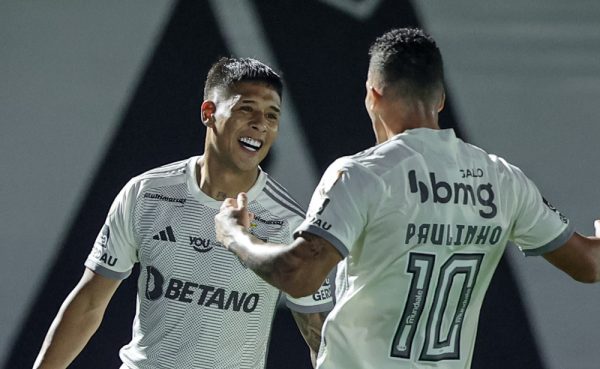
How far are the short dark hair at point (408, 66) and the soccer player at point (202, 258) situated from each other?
847 millimetres

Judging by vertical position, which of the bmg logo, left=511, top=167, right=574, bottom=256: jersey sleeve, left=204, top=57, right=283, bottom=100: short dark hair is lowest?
the bmg logo

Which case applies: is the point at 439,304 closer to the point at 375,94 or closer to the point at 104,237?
the point at 375,94

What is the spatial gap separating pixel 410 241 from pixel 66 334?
1.41m

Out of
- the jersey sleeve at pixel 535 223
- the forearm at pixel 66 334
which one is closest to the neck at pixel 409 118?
the jersey sleeve at pixel 535 223

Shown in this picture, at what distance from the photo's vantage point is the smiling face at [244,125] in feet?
11.4

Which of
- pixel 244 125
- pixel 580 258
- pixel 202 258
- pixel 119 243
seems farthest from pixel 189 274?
pixel 580 258

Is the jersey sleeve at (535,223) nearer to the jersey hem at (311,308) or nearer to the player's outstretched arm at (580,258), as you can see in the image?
the player's outstretched arm at (580,258)

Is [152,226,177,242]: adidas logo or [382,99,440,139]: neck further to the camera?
[152,226,177,242]: adidas logo

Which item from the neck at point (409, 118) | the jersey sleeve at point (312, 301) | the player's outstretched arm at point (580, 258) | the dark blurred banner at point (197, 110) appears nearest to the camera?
the neck at point (409, 118)

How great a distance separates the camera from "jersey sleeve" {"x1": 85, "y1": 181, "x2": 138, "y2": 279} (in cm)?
348

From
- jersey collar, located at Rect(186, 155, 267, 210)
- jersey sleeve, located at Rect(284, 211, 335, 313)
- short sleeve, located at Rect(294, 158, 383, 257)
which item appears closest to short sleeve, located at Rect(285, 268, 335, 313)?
jersey sleeve, located at Rect(284, 211, 335, 313)

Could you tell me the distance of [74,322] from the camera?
3.54 metres

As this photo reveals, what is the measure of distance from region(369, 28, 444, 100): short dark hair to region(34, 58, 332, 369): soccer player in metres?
0.85

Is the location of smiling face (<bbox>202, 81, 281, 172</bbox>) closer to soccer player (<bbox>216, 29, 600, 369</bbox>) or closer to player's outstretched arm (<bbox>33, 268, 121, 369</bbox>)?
player's outstretched arm (<bbox>33, 268, 121, 369</bbox>)
